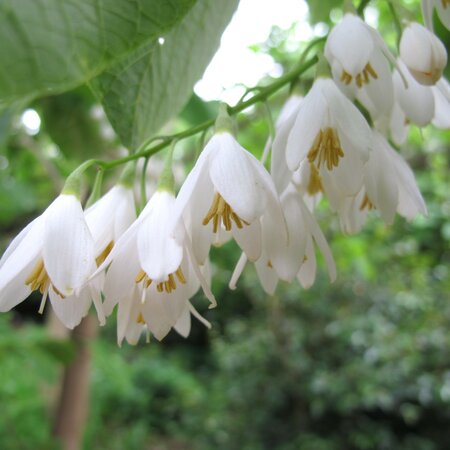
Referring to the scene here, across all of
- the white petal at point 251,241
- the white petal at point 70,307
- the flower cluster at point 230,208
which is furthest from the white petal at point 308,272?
the white petal at point 70,307

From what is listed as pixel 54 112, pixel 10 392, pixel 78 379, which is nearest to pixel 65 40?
pixel 54 112

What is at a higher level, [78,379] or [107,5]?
[107,5]

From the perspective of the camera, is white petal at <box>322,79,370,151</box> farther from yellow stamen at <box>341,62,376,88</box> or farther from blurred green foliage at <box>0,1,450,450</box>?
blurred green foliage at <box>0,1,450,450</box>

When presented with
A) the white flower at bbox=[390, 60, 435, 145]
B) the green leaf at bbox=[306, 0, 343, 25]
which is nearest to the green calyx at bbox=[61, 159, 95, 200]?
the white flower at bbox=[390, 60, 435, 145]

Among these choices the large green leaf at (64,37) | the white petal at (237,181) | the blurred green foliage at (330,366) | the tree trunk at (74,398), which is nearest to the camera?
the large green leaf at (64,37)

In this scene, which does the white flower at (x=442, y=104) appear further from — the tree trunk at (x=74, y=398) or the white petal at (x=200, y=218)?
the tree trunk at (x=74, y=398)

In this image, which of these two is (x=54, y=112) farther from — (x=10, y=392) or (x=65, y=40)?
(x=10, y=392)

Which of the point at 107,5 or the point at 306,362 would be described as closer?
the point at 107,5
